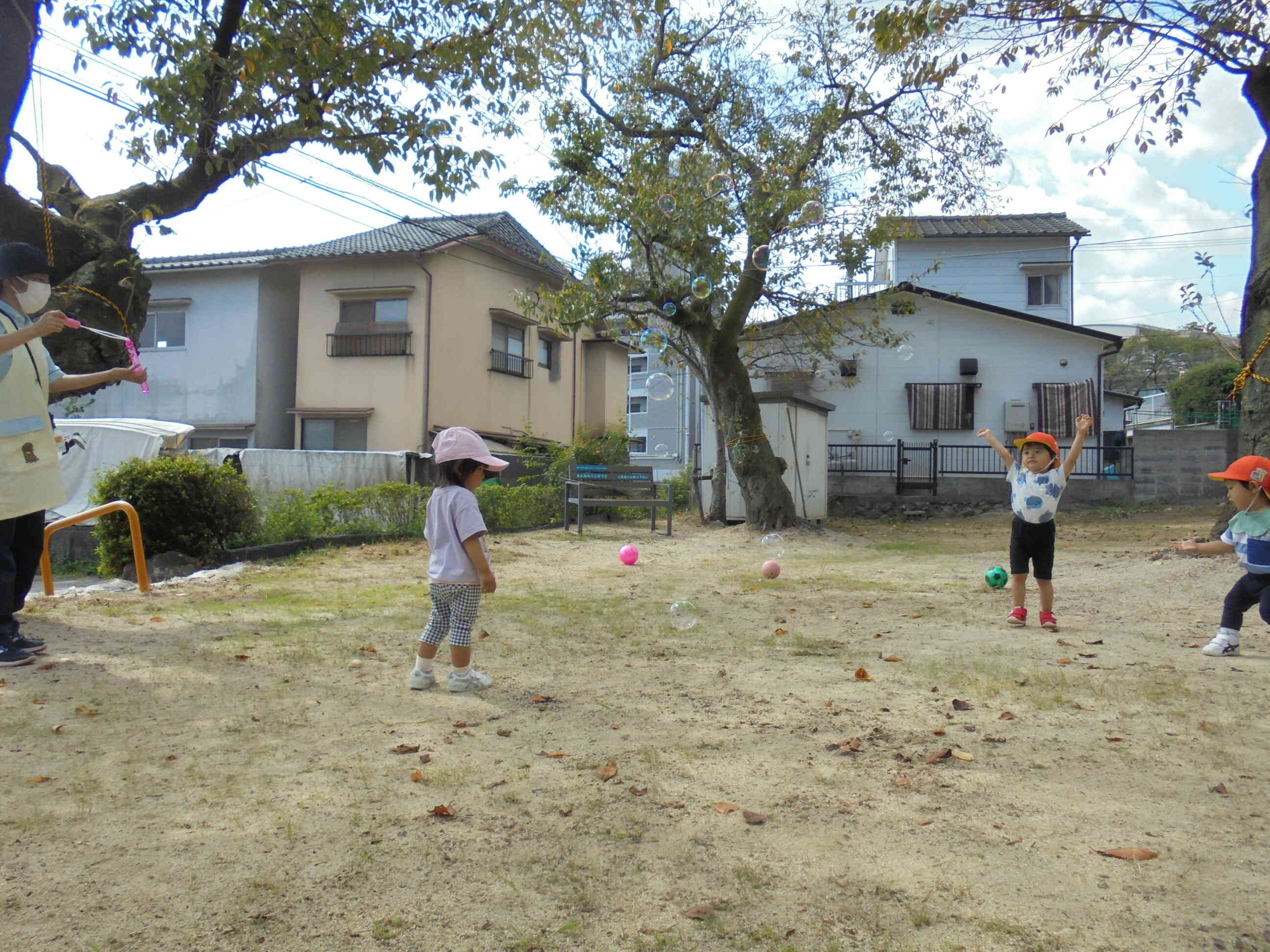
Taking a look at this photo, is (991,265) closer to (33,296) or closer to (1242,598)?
(1242,598)

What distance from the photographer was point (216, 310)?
22.5 metres

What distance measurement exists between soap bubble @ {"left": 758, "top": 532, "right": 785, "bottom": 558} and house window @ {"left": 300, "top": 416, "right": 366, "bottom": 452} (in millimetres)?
12059

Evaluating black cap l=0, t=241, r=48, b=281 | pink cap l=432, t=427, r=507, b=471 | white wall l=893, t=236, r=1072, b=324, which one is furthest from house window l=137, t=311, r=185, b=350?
white wall l=893, t=236, r=1072, b=324

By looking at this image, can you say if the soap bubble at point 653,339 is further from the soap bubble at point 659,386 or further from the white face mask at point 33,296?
the white face mask at point 33,296

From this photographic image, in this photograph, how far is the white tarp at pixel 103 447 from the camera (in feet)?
49.4

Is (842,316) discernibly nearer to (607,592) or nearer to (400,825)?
(607,592)

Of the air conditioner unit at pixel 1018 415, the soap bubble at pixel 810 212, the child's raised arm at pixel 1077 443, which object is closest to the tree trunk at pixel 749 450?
the soap bubble at pixel 810 212

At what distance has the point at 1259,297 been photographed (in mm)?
8672

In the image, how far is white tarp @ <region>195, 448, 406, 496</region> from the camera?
15492 mm

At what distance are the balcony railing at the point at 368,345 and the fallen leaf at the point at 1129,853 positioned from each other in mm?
20280

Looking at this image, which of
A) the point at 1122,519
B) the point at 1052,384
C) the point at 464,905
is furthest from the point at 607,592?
the point at 1052,384

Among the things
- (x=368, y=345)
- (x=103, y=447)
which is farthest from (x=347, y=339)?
(x=103, y=447)

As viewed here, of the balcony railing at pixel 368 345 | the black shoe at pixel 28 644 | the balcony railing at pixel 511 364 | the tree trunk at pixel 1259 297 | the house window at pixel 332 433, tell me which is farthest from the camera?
the balcony railing at pixel 511 364

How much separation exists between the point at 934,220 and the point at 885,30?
1086 inches
